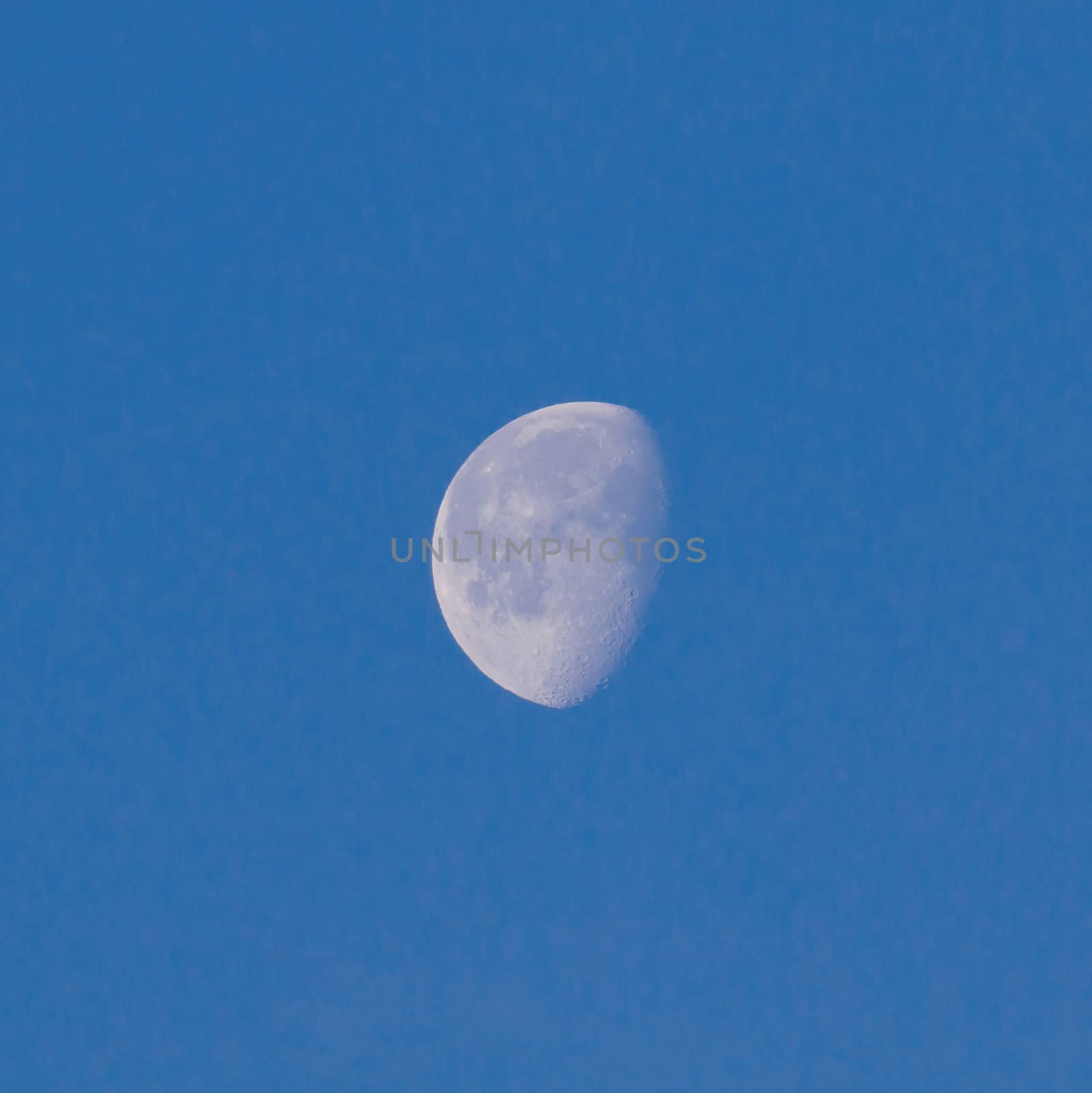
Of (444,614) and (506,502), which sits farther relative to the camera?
(444,614)

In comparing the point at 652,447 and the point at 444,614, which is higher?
the point at 652,447

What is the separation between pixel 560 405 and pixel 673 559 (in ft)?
5.50

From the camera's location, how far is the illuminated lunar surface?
26.8ft

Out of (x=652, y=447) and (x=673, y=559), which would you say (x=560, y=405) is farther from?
(x=673, y=559)

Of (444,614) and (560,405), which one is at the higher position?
(560,405)

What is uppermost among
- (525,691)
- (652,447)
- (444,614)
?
(652,447)

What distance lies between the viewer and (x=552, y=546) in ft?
26.6

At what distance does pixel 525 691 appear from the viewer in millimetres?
8508

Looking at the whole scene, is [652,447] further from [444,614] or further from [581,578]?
[444,614]

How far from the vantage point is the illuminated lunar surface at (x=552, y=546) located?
8.16 meters

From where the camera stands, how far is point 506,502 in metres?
8.20

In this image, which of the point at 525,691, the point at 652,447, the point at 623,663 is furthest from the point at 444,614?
the point at 652,447

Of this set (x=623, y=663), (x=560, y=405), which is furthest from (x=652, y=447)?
(x=623, y=663)

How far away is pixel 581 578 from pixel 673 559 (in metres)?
0.82
